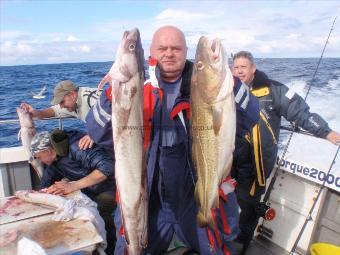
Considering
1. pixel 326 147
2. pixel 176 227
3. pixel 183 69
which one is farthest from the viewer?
pixel 326 147

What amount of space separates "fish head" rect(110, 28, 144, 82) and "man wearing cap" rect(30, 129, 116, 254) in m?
2.01

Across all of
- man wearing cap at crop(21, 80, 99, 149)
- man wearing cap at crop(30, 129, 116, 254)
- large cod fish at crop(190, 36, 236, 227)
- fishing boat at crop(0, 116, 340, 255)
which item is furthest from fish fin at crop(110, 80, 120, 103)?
man wearing cap at crop(21, 80, 99, 149)

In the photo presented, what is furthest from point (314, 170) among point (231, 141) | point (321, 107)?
point (321, 107)

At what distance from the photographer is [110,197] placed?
165 inches

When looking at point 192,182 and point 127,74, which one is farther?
point 192,182

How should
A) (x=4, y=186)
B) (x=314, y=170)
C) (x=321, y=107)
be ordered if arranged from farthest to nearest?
1. (x=321, y=107)
2. (x=4, y=186)
3. (x=314, y=170)

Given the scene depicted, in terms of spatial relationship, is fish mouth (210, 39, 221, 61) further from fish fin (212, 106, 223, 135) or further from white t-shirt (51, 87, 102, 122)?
white t-shirt (51, 87, 102, 122)

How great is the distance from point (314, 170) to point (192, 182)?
69.9 inches

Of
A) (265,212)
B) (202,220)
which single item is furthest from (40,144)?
(265,212)

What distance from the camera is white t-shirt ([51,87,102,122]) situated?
5145mm

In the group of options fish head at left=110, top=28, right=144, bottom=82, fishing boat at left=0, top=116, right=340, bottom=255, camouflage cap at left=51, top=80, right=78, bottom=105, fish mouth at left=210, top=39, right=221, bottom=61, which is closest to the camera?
fish head at left=110, top=28, right=144, bottom=82

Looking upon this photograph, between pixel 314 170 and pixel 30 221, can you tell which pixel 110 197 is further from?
pixel 314 170

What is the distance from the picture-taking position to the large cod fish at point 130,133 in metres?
2.11

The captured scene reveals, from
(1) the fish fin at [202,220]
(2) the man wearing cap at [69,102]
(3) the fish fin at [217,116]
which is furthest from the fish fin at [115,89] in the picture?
(2) the man wearing cap at [69,102]
